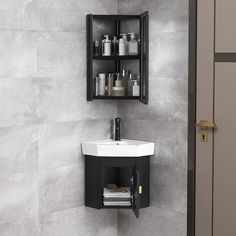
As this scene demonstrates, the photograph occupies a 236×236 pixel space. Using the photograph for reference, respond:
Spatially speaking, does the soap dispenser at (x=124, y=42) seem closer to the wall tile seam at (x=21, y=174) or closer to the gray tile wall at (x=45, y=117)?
the gray tile wall at (x=45, y=117)

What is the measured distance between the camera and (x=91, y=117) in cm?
346

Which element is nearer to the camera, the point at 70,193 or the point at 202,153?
the point at 202,153

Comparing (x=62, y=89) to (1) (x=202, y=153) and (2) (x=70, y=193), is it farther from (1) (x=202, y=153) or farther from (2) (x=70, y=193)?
(1) (x=202, y=153)

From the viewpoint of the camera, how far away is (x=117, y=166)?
10.9ft

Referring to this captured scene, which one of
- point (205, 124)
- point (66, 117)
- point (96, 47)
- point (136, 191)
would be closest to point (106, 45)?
point (96, 47)

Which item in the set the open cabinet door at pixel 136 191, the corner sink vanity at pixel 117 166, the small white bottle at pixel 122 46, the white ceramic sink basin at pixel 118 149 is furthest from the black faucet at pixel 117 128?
the small white bottle at pixel 122 46

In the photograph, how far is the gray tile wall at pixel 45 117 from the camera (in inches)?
120

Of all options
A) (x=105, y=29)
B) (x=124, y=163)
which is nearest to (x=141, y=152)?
(x=124, y=163)

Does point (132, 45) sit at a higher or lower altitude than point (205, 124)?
higher

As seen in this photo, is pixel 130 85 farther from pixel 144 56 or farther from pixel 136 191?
pixel 136 191

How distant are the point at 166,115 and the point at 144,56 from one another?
378 millimetres

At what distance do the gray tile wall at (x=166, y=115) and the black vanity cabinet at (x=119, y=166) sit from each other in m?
0.08

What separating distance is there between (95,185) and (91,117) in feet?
1.38

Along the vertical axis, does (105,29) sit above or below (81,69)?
above
